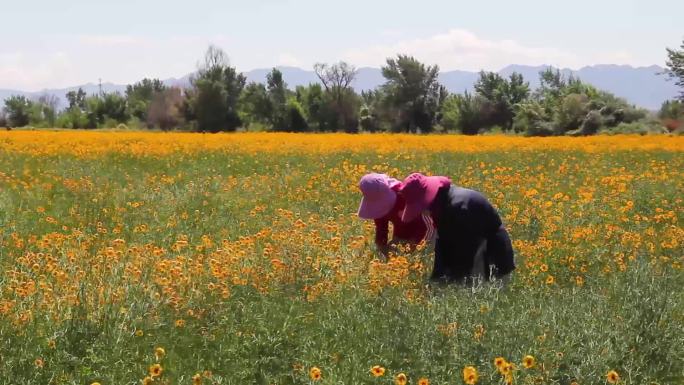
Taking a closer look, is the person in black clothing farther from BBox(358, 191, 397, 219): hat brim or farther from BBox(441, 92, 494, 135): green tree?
BBox(441, 92, 494, 135): green tree

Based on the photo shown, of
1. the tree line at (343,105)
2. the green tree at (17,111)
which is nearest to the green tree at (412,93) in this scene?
the tree line at (343,105)

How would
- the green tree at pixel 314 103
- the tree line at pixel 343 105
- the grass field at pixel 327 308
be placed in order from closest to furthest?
the grass field at pixel 327 308 < the tree line at pixel 343 105 < the green tree at pixel 314 103

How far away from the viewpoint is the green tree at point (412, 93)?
52719mm

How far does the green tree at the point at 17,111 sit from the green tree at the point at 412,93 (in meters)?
29.6

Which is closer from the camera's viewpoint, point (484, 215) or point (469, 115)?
point (484, 215)

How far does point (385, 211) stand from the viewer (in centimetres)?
550

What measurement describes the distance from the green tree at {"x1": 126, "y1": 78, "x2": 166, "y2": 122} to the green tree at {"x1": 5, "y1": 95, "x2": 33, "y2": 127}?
830 cm

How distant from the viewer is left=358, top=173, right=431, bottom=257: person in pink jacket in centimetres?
548

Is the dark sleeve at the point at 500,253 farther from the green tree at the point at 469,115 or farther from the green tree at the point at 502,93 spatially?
the green tree at the point at 502,93

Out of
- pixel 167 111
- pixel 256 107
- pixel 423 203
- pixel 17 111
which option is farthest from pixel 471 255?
pixel 17 111

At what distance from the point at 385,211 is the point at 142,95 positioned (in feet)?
238

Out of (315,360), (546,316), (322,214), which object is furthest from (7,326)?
(322,214)

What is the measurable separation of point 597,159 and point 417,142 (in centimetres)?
715

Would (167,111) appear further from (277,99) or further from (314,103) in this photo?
(314,103)
